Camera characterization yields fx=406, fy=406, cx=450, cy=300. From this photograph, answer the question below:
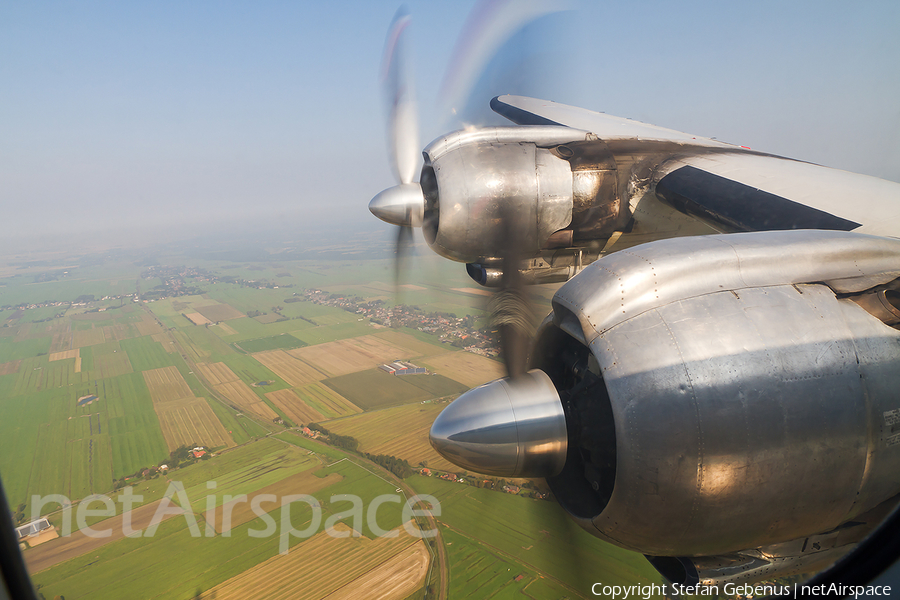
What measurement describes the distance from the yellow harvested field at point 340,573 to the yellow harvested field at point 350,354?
47.5 ft

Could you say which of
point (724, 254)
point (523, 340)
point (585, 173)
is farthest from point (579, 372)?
point (585, 173)

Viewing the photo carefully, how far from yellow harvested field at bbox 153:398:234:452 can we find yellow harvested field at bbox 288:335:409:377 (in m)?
6.79

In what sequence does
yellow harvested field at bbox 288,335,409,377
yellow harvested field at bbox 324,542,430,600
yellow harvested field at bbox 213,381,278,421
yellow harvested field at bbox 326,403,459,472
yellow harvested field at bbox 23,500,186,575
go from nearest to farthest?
yellow harvested field at bbox 324,542,430,600
yellow harvested field at bbox 23,500,186,575
yellow harvested field at bbox 326,403,459,472
yellow harvested field at bbox 213,381,278,421
yellow harvested field at bbox 288,335,409,377

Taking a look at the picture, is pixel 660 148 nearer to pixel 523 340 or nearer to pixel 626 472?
pixel 523 340

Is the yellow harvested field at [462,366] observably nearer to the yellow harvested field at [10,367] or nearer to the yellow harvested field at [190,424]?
the yellow harvested field at [190,424]

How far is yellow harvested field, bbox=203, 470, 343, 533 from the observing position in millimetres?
13406

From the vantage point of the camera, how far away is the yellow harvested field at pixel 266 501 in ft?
44.0

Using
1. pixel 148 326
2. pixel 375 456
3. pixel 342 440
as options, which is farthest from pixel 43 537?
pixel 148 326

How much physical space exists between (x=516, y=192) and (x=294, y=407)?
2054cm

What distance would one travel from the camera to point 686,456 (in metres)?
1.57

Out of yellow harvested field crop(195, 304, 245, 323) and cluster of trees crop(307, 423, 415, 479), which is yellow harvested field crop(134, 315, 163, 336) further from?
cluster of trees crop(307, 423, 415, 479)

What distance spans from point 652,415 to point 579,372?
1.74ft

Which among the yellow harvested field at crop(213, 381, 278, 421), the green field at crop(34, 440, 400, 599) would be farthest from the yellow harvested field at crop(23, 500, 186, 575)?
the yellow harvested field at crop(213, 381, 278, 421)

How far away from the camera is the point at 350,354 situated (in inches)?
1125
